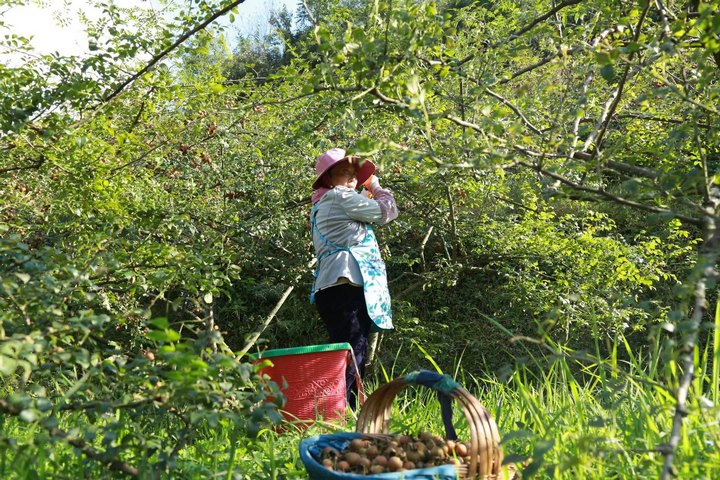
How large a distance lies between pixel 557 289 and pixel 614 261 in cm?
42

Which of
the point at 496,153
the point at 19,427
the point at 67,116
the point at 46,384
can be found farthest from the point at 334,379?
the point at 46,384

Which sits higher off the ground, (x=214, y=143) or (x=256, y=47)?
(x=256, y=47)

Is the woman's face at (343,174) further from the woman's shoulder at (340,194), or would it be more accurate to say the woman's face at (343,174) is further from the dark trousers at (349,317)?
the dark trousers at (349,317)

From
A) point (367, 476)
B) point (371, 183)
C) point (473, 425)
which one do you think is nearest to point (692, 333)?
point (473, 425)

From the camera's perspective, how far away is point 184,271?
339 cm

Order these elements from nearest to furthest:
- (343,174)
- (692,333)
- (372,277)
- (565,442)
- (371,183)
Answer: (692,333)
(565,442)
(372,277)
(343,174)
(371,183)

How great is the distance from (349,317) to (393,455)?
1.75 m

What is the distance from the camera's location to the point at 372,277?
371 cm

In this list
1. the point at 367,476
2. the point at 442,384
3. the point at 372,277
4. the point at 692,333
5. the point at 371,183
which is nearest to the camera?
the point at 692,333

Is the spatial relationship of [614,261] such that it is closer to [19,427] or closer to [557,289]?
[557,289]

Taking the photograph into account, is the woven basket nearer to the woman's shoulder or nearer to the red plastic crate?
the red plastic crate

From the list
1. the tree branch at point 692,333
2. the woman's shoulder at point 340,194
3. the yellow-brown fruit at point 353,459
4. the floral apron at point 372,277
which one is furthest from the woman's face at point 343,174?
the tree branch at point 692,333

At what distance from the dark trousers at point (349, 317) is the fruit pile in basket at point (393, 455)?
1.57 meters

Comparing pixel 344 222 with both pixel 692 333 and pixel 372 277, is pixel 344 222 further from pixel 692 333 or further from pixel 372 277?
pixel 692 333
